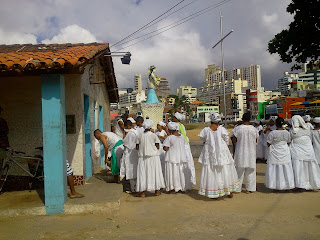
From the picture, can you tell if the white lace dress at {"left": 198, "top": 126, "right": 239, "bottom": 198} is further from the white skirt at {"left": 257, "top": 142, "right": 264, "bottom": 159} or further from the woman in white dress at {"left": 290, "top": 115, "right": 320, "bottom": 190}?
the white skirt at {"left": 257, "top": 142, "right": 264, "bottom": 159}

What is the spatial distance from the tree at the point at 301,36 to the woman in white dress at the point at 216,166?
220 inches

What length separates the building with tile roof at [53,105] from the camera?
5.45m

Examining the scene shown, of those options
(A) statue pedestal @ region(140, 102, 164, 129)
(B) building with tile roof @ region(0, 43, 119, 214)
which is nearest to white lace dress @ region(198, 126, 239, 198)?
(B) building with tile roof @ region(0, 43, 119, 214)

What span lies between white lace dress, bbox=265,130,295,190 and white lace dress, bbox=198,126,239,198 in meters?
1.08

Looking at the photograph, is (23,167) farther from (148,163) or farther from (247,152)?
(247,152)

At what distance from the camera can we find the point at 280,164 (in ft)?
23.1

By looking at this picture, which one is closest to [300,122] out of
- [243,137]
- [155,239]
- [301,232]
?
[243,137]

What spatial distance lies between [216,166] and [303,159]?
2179mm

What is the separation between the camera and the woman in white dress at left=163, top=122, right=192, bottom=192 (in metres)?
7.05

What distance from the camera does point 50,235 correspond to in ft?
14.9

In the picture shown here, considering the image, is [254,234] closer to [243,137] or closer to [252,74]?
[243,137]

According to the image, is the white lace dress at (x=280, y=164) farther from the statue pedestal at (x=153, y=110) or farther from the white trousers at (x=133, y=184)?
the statue pedestal at (x=153, y=110)

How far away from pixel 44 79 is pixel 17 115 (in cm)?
220

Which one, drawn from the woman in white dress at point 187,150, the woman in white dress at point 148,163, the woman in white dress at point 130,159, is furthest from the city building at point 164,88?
the woman in white dress at point 148,163
